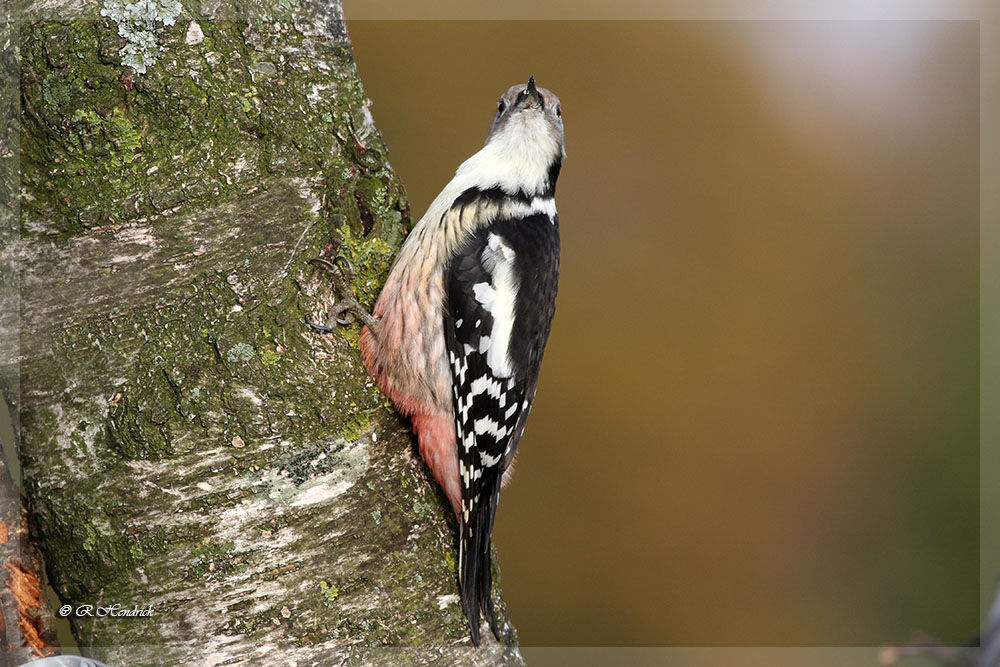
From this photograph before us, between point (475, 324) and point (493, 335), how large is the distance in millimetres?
49

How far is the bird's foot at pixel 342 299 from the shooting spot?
1397 millimetres

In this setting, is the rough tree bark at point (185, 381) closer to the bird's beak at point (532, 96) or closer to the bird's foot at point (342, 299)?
the bird's foot at point (342, 299)

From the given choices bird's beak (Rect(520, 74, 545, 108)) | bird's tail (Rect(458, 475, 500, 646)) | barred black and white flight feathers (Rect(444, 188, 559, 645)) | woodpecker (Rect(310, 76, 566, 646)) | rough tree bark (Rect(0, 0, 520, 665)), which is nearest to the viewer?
rough tree bark (Rect(0, 0, 520, 665))

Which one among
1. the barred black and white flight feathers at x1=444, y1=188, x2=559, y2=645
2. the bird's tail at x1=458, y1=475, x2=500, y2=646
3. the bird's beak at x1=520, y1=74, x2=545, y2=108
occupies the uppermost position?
the bird's beak at x1=520, y1=74, x2=545, y2=108

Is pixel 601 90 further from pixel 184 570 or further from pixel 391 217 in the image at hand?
pixel 184 570

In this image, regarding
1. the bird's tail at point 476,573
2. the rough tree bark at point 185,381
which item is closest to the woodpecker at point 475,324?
the bird's tail at point 476,573

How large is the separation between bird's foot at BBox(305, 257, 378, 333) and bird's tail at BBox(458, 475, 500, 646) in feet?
1.49

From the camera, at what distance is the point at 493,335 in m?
1.67

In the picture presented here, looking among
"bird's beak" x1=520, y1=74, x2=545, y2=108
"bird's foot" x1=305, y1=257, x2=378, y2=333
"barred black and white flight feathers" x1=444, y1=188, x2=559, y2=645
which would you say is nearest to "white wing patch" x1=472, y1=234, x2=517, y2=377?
"barred black and white flight feathers" x1=444, y1=188, x2=559, y2=645

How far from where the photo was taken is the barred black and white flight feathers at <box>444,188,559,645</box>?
5.35ft

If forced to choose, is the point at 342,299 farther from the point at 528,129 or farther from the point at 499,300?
the point at 528,129

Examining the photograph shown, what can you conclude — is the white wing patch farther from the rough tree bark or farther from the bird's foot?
the rough tree bark

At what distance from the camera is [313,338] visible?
1.34m

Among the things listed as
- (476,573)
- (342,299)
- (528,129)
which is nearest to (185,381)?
(342,299)
